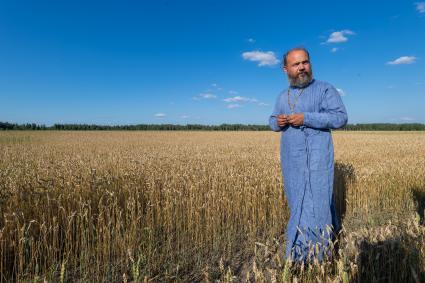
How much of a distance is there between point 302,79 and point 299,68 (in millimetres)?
131

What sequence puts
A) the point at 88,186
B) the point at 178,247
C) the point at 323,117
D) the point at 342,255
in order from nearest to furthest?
the point at 342,255
the point at 323,117
the point at 178,247
the point at 88,186

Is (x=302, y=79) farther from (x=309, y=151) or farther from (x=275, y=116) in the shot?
(x=309, y=151)

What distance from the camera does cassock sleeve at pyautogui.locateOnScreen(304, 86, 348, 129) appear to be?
9.49 ft

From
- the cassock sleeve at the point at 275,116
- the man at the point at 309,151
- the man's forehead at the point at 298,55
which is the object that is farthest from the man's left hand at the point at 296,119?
the man's forehead at the point at 298,55

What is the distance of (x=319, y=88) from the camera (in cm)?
311

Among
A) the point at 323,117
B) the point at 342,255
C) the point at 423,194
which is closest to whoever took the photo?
the point at 342,255

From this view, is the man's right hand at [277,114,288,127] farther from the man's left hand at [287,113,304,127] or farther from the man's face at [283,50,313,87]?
the man's face at [283,50,313,87]

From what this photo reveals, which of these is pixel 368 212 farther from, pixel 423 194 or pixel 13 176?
pixel 13 176

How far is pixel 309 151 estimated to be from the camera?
3.04 meters

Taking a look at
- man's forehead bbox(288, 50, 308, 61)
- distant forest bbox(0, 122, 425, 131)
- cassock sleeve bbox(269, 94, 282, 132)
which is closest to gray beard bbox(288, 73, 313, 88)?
man's forehead bbox(288, 50, 308, 61)

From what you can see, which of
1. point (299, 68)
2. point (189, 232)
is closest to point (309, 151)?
point (299, 68)

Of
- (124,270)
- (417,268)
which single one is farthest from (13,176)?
(417,268)

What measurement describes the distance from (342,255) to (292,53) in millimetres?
2105

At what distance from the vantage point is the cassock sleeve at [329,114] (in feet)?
9.49
